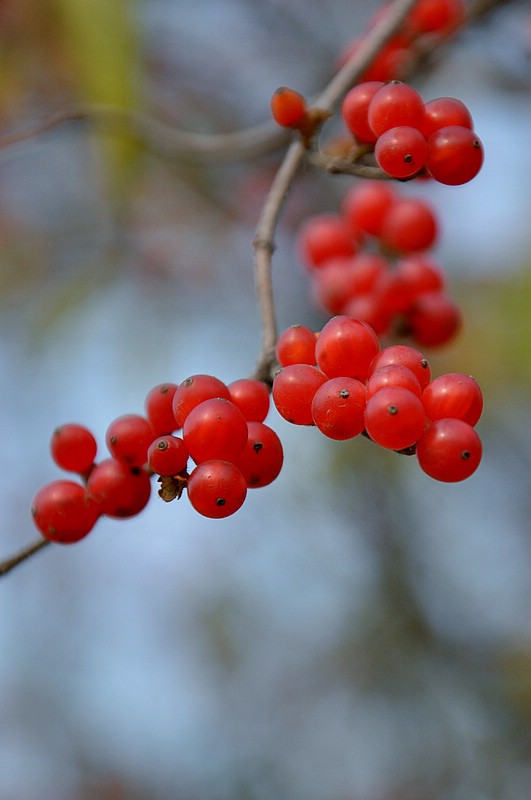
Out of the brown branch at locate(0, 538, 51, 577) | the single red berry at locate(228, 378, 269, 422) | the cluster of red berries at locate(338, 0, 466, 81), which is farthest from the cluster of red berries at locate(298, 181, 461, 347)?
the brown branch at locate(0, 538, 51, 577)

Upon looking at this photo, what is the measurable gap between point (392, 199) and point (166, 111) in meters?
2.06

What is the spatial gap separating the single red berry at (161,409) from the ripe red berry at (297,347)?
0.53ft

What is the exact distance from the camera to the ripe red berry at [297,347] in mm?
1035

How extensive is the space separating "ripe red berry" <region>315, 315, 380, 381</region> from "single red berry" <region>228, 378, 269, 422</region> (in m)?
0.09

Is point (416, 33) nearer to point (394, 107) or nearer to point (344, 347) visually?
point (394, 107)

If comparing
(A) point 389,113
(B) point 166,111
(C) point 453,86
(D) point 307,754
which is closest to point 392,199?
(A) point 389,113

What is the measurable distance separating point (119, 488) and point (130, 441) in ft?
0.23

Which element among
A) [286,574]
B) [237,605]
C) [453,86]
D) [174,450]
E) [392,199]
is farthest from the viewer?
[237,605]

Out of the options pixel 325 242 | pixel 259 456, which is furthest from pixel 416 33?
pixel 259 456

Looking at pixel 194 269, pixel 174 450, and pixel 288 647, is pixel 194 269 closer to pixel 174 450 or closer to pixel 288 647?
pixel 288 647

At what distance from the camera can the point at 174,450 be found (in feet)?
3.20

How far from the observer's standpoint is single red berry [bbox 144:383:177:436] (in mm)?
1083

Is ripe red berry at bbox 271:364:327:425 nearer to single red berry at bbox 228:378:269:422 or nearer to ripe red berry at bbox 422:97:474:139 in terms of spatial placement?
single red berry at bbox 228:378:269:422

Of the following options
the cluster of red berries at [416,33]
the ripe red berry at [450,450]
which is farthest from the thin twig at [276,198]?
the cluster of red berries at [416,33]
